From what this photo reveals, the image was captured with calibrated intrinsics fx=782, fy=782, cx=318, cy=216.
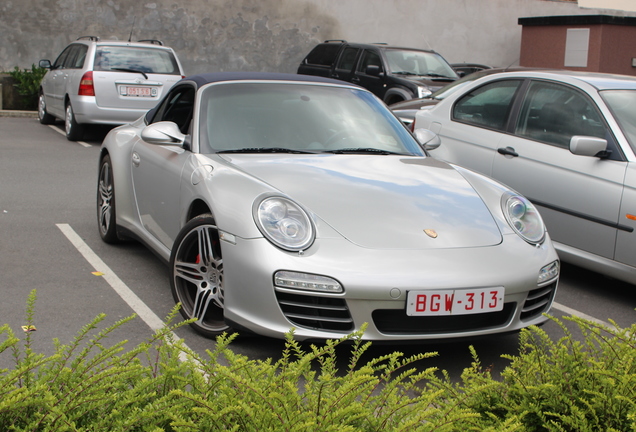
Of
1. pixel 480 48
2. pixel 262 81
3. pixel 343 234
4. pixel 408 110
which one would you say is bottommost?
pixel 480 48

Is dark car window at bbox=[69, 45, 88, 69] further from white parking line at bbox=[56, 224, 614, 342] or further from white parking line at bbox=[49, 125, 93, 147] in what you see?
white parking line at bbox=[56, 224, 614, 342]

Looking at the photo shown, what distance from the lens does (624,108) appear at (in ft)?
18.2

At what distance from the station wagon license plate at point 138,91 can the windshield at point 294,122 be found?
23.2ft

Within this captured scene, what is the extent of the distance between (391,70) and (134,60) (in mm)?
5042

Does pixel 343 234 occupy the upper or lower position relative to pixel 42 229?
upper

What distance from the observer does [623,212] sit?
16.5 ft

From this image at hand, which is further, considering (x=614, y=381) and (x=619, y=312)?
(x=619, y=312)

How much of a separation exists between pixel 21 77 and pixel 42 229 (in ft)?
34.5

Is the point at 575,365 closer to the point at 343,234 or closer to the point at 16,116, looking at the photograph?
the point at 343,234

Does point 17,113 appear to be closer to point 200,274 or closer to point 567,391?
point 200,274

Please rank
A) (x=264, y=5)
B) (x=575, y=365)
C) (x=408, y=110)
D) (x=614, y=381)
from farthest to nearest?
(x=264, y=5)
(x=408, y=110)
(x=575, y=365)
(x=614, y=381)

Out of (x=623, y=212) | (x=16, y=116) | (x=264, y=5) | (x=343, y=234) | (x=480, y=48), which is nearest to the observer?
(x=343, y=234)

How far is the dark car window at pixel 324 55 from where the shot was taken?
17.1 m

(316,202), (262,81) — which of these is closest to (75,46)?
(262,81)
